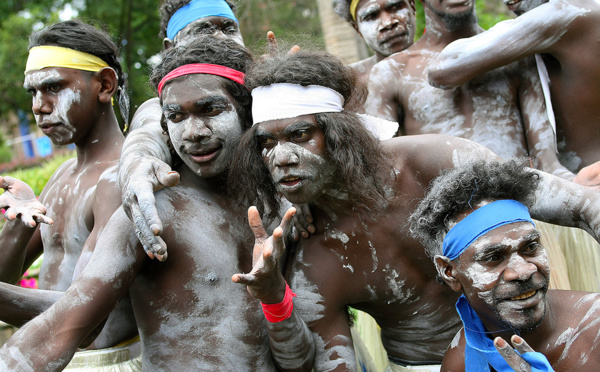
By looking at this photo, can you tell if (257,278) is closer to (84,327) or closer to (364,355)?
(84,327)

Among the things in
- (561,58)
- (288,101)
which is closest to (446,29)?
(561,58)

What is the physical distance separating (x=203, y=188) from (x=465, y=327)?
1.26 meters

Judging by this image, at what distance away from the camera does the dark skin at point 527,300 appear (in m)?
2.26

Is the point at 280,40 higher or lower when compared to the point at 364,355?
higher

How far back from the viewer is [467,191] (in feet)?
7.86

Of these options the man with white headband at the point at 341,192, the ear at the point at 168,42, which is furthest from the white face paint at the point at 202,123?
the ear at the point at 168,42

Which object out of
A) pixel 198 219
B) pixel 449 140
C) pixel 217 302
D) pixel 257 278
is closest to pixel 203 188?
pixel 198 219

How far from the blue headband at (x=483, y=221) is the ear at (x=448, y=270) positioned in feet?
0.19

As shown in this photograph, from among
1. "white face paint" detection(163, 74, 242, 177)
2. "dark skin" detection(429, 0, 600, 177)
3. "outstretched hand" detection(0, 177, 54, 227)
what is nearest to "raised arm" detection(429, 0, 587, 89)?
"dark skin" detection(429, 0, 600, 177)

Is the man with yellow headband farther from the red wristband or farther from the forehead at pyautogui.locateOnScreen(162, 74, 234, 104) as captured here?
the red wristband

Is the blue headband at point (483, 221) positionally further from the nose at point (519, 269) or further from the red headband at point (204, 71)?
the red headband at point (204, 71)

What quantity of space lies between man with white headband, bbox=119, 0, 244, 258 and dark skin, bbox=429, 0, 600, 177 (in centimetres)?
117

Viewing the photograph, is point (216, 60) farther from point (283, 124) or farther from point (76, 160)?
point (76, 160)

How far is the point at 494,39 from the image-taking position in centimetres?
321
